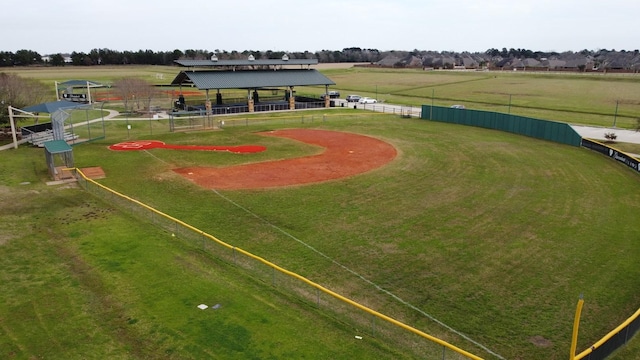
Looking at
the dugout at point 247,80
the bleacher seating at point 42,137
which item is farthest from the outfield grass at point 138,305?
the dugout at point 247,80

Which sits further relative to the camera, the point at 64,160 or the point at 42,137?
the point at 42,137

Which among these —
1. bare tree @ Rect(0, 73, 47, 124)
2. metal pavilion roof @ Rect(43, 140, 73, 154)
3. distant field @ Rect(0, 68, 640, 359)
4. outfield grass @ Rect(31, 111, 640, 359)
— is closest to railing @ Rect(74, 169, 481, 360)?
distant field @ Rect(0, 68, 640, 359)

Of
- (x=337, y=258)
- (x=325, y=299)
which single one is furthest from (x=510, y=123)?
(x=325, y=299)

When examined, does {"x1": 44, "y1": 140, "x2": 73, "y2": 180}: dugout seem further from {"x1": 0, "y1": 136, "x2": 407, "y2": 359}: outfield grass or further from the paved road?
the paved road

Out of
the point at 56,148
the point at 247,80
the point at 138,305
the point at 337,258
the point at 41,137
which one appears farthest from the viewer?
the point at 247,80

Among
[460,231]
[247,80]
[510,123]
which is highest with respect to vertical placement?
[247,80]

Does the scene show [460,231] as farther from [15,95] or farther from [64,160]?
[15,95]
